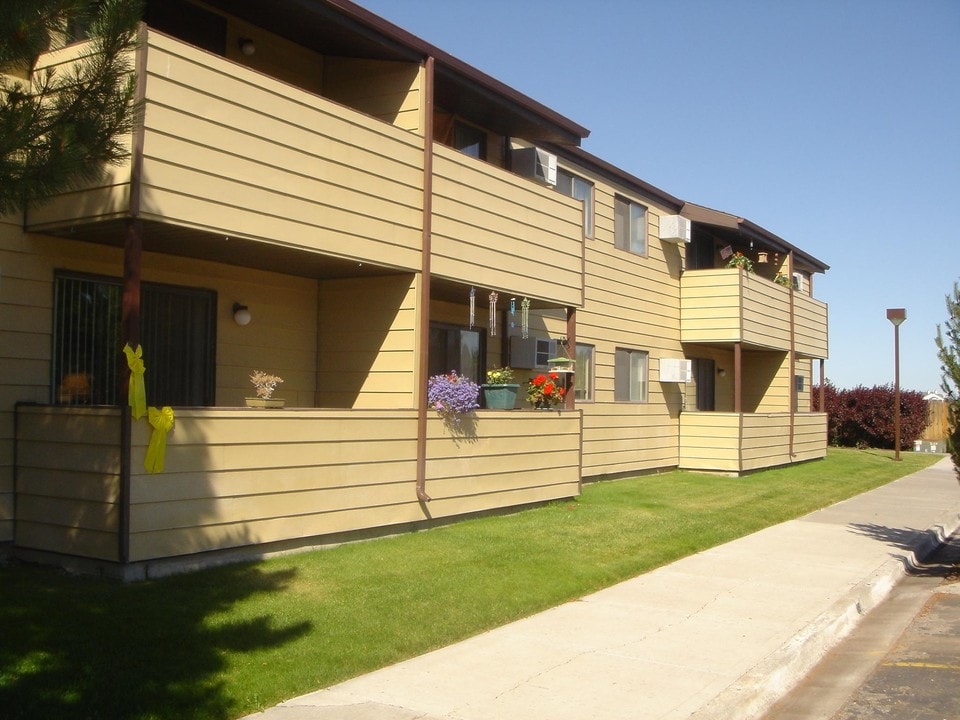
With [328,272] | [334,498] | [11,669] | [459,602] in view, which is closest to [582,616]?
[459,602]

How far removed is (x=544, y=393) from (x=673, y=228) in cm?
820

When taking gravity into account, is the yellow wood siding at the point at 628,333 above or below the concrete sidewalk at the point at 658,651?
above

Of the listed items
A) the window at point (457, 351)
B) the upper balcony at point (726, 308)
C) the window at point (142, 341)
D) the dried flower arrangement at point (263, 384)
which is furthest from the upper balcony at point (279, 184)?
the upper balcony at point (726, 308)

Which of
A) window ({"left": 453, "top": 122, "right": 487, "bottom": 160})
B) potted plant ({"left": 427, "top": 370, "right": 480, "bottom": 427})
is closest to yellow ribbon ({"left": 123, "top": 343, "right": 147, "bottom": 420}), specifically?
potted plant ({"left": 427, "top": 370, "right": 480, "bottom": 427})

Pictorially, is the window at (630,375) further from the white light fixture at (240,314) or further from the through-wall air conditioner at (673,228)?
the white light fixture at (240,314)

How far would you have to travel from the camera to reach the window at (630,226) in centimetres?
1961

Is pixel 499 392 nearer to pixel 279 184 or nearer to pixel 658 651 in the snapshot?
pixel 279 184

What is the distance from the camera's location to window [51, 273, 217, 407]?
9.48 metres

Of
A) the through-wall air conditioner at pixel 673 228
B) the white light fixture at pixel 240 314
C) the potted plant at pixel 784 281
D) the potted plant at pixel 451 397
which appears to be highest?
the through-wall air conditioner at pixel 673 228

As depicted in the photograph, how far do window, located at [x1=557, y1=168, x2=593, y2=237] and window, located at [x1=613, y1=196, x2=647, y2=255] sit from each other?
1.09 metres

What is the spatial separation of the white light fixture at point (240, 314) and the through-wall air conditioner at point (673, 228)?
1204 cm

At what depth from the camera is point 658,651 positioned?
7.34 metres

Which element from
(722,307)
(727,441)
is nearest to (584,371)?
(727,441)

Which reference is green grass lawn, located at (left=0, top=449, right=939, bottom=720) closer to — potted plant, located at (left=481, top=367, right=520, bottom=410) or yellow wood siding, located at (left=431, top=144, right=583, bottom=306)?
potted plant, located at (left=481, top=367, right=520, bottom=410)
